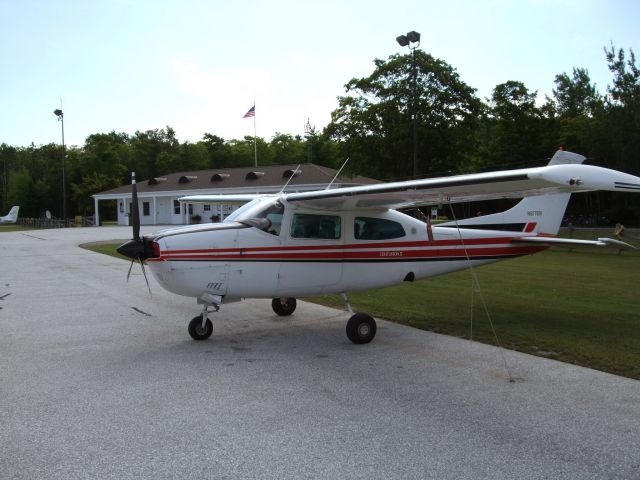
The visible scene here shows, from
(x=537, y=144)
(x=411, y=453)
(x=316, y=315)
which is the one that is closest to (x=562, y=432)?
(x=411, y=453)

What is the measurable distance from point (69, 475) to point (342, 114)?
113 feet

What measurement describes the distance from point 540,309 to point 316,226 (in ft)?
16.4

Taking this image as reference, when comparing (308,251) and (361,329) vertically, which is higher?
(308,251)

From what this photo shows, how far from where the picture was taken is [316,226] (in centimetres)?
785

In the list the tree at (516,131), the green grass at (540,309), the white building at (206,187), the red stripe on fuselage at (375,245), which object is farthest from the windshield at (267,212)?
the tree at (516,131)

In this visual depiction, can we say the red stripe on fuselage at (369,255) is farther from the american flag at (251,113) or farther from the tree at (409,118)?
the american flag at (251,113)

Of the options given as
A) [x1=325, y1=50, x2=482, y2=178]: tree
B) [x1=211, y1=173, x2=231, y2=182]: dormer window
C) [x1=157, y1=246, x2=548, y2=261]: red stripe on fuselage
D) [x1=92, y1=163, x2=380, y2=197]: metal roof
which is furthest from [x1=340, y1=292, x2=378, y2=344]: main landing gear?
[x1=211, y1=173, x2=231, y2=182]: dormer window

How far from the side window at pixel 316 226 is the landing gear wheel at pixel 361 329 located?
1.34m

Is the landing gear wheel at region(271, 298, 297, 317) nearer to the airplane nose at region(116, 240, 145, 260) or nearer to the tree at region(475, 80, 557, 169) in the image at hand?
the airplane nose at region(116, 240, 145, 260)

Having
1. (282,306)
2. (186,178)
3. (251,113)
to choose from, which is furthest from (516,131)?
(282,306)

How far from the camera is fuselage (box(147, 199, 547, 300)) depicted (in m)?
7.07

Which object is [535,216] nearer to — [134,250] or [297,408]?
[297,408]

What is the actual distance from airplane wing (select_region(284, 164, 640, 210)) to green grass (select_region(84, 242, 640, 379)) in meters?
2.20

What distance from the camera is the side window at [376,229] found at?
8.19 metres
